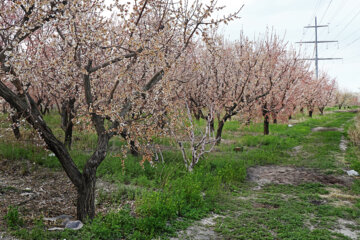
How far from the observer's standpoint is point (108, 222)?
5.27 metres

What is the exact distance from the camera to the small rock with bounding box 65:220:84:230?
5.14 metres

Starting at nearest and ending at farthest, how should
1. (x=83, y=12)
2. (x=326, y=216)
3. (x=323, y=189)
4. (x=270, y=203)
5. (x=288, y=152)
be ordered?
(x=83, y=12) → (x=326, y=216) → (x=270, y=203) → (x=323, y=189) → (x=288, y=152)

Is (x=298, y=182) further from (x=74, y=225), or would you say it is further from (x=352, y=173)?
(x=74, y=225)

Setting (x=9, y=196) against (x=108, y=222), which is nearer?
(x=108, y=222)

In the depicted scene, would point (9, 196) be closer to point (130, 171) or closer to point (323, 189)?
point (130, 171)

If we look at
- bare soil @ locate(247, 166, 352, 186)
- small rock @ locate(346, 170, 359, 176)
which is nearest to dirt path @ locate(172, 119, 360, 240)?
bare soil @ locate(247, 166, 352, 186)

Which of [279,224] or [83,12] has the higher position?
[83,12]

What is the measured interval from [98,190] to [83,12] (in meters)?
4.25

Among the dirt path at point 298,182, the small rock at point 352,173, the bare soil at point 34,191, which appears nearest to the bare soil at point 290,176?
the dirt path at point 298,182

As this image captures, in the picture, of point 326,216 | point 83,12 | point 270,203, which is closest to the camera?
point 83,12

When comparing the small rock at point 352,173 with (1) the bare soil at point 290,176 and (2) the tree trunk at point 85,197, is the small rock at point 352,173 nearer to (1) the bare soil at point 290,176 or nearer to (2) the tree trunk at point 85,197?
(1) the bare soil at point 290,176

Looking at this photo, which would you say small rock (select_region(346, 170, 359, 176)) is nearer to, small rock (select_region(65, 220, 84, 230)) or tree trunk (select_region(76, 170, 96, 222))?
tree trunk (select_region(76, 170, 96, 222))

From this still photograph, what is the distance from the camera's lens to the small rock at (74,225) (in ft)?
16.9

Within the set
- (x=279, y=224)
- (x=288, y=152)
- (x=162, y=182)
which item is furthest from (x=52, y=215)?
(x=288, y=152)
